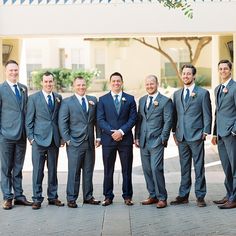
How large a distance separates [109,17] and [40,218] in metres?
5.89

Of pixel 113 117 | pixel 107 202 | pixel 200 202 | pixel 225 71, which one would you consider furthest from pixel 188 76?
pixel 107 202

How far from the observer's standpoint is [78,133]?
895cm

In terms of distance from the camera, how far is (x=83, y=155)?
908cm

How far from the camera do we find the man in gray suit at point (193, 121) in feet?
29.1

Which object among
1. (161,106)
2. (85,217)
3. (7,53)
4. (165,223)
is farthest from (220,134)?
(7,53)

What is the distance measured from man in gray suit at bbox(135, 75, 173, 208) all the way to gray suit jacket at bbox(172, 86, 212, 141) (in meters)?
0.19

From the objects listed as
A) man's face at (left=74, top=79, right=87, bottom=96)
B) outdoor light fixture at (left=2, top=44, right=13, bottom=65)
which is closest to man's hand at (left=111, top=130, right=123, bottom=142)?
man's face at (left=74, top=79, right=87, bottom=96)

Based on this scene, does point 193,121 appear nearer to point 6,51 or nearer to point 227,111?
point 227,111

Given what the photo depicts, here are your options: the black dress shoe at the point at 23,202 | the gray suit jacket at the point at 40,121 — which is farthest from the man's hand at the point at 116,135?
the black dress shoe at the point at 23,202

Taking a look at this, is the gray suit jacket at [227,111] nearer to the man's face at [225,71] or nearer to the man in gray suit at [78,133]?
the man's face at [225,71]

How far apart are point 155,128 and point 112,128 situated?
634mm

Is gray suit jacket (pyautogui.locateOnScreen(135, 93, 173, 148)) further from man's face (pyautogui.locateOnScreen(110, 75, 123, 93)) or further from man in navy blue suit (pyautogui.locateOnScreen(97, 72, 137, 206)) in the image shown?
man's face (pyautogui.locateOnScreen(110, 75, 123, 93))

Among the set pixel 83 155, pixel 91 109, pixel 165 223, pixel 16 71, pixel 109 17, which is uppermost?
pixel 109 17

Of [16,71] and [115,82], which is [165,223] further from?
[16,71]
